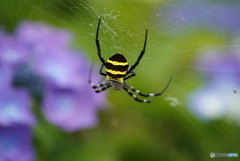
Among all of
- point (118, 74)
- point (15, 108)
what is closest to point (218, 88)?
point (118, 74)

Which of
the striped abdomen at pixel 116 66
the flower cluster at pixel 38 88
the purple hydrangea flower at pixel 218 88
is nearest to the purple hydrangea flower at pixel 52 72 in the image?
the flower cluster at pixel 38 88

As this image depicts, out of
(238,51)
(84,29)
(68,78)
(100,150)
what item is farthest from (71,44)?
(238,51)

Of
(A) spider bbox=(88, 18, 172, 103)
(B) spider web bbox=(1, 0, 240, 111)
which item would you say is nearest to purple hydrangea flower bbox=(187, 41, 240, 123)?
(B) spider web bbox=(1, 0, 240, 111)

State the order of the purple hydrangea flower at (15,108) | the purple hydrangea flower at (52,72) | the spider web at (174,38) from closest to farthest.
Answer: the purple hydrangea flower at (15,108) < the purple hydrangea flower at (52,72) < the spider web at (174,38)

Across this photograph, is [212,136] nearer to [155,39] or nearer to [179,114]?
[179,114]

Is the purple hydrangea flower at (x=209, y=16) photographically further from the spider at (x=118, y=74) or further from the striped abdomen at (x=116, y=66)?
the striped abdomen at (x=116, y=66)

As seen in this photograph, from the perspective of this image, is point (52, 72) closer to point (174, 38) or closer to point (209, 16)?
point (174, 38)

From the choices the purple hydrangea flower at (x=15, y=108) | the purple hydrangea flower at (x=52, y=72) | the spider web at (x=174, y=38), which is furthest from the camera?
the spider web at (x=174, y=38)
